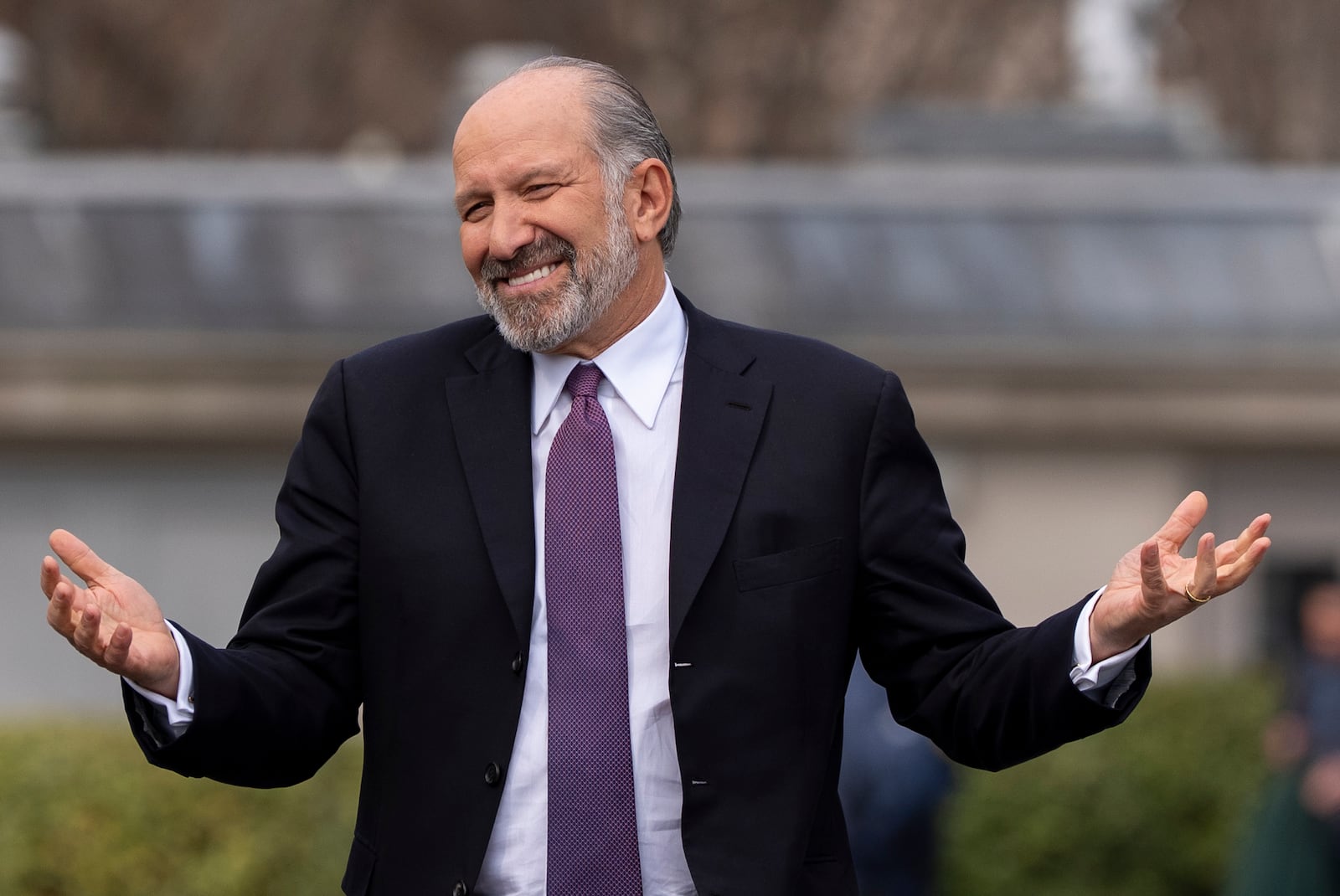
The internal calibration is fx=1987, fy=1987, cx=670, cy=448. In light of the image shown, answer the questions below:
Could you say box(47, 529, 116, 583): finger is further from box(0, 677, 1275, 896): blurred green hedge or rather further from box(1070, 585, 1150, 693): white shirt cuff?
box(0, 677, 1275, 896): blurred green hedge

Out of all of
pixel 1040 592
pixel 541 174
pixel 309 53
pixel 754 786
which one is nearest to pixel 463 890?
pixel 754 786

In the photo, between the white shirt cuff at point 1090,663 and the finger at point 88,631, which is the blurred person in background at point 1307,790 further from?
the finger at point 88,631

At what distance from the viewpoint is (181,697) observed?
281cm

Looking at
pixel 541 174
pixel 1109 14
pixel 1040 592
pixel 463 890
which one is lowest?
pixel 1040 592

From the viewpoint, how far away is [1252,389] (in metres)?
9.94

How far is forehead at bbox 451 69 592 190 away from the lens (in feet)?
9.67

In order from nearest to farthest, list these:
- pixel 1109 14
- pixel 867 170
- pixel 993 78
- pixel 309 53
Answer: pixel 867 170 < pixel 1109 14 < pixel 309 53 < pixel 993 78

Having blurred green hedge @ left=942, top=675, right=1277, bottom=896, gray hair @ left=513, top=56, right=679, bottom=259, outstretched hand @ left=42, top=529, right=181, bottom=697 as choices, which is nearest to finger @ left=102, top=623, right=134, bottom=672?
outstretched hand @ left=42, top=529, right=181, bottom=697

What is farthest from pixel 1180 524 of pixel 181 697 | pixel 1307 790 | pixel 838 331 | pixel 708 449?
pixel 838 331

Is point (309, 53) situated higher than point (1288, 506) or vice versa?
point (309, 53)

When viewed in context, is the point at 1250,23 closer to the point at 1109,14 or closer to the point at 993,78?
the point at 993,78

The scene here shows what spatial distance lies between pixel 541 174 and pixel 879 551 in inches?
30.0

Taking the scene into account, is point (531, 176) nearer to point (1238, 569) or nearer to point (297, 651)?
point (297, 651)

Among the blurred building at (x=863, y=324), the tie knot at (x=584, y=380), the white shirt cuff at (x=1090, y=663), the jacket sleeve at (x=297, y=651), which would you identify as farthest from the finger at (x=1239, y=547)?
the blurred building at (x=863, y=324)
